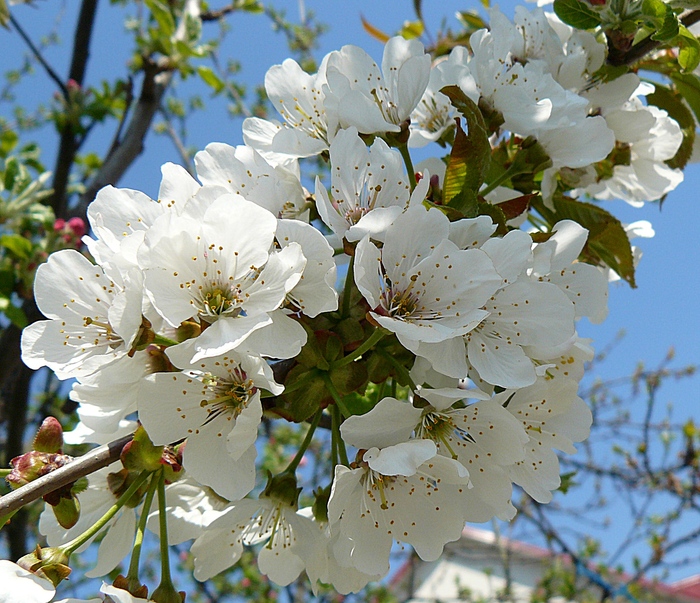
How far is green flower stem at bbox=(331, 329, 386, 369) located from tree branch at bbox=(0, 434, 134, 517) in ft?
1.22

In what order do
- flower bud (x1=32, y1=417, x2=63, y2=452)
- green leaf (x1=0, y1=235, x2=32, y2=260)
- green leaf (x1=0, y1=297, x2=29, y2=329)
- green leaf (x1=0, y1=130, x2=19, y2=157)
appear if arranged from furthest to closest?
1. green leaf (x1=0, y1=130, x2=19, y2=157)
2. green leaf (x1=0, y1=235, x2=32, y2=260)
3. green leaf (x1=0, y1=297, x2=29, y2=329)
4. flower bud (x1=32, y1=417, x2=63, y2=452)

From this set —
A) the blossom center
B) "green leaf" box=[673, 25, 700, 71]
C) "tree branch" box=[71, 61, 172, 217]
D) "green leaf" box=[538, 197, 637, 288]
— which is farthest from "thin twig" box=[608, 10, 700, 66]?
"tree branch" box=[71, 61, 172, 217]

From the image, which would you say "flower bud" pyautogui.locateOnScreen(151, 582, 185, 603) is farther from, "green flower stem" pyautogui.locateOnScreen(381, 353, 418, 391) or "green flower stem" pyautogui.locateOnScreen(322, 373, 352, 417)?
"green flower stem" pyautogui.locateOnScreen(381, 353, 418, 391)

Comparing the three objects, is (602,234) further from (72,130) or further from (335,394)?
(72,130)

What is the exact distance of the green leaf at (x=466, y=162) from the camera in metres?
1.12

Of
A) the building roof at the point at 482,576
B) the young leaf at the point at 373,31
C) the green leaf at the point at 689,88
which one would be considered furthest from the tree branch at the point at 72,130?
the building roof at the point at 482,576

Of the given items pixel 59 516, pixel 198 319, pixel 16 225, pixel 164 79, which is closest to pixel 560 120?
pixel 198 319

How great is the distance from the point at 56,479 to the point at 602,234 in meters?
1.13

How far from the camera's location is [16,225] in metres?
2.66

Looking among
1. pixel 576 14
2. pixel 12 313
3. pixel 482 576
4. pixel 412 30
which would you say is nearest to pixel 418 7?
pixel 412 30

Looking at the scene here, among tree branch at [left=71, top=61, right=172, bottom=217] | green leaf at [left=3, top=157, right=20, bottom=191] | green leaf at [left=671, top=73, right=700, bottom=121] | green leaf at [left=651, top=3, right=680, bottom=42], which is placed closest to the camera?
green leaf at [left=651, top=3, right=680, bottom=42]

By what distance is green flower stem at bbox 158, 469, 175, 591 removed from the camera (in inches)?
42.4

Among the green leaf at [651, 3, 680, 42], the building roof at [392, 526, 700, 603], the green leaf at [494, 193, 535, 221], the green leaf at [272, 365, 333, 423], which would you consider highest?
the green leaf at [651, 3, 680, 42]

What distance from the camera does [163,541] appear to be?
3.68 feet
